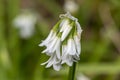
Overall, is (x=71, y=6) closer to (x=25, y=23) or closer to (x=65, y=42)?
(x=25, y=23)

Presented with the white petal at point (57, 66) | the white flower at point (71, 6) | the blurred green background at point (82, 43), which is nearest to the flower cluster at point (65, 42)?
the white petal at point (57, 66)

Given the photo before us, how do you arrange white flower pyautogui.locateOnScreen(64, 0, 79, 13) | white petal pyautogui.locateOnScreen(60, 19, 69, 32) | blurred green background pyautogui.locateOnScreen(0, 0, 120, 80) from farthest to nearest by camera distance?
white flower pyautogui.locateOnScreen(64, 0, 79, 13) < blurred green background pyautogui.locateOnScreen(0, 0, 120, 80) < white petal pyautogui.locateOnScreen(60, 19, 69, 32)

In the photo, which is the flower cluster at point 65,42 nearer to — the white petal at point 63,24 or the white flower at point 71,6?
the white petal at point 63,24

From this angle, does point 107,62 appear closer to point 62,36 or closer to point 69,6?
point 69,6

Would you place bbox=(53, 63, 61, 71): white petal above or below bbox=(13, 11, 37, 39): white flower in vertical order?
above

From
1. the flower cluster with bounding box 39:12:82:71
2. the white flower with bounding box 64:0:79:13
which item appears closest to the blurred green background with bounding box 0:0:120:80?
the white flower with bounding box 64:0:79:13

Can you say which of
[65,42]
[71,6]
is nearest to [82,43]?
[71,6]

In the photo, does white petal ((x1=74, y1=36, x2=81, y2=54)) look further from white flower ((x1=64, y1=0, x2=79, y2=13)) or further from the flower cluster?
white flower ((x1=64, y1=0, x2=79, y2=13))
